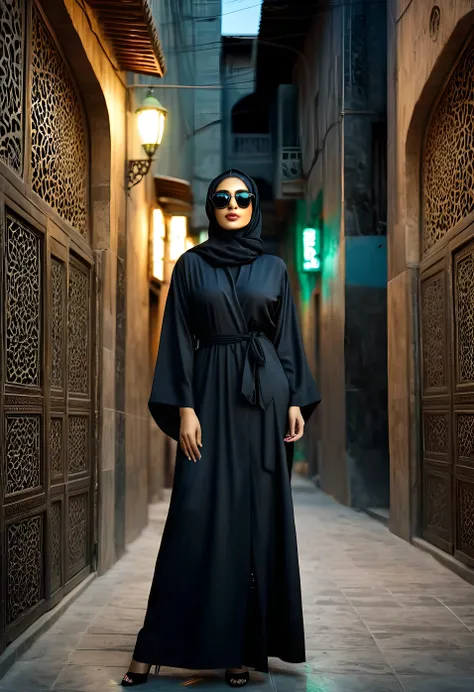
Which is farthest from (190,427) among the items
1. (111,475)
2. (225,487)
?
(111,475)

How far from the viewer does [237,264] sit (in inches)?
150

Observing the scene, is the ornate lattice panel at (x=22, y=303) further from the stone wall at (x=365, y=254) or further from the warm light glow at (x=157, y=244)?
the stone wall at (x=365, y=254)

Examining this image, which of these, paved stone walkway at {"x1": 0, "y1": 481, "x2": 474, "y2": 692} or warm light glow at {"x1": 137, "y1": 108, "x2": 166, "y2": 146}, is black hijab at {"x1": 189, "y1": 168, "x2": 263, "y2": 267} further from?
warm light glow at {"x1": 137, "y1": 108, "x2": 166, "y2": 146}

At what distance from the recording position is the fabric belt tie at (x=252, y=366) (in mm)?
3682

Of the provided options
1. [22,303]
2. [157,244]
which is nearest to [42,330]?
[22,303]

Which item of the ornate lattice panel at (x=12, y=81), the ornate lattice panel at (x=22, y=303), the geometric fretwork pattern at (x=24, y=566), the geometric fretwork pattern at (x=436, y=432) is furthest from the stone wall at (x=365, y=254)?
the ornate lattice panel at (x=12, y=81)

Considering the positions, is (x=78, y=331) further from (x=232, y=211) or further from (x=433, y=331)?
(x=433, y=331)

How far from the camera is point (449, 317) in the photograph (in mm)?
6855

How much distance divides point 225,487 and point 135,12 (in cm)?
379

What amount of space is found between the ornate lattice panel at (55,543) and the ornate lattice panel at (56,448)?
0.20m

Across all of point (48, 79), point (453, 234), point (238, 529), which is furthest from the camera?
point (453, 234)

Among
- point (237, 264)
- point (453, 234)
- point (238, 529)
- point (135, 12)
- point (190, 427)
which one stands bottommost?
point (238, 529)

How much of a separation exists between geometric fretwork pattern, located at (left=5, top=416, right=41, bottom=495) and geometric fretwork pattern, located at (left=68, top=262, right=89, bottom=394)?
3.32ft

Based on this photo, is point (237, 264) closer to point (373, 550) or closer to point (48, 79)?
point (48, 79)
